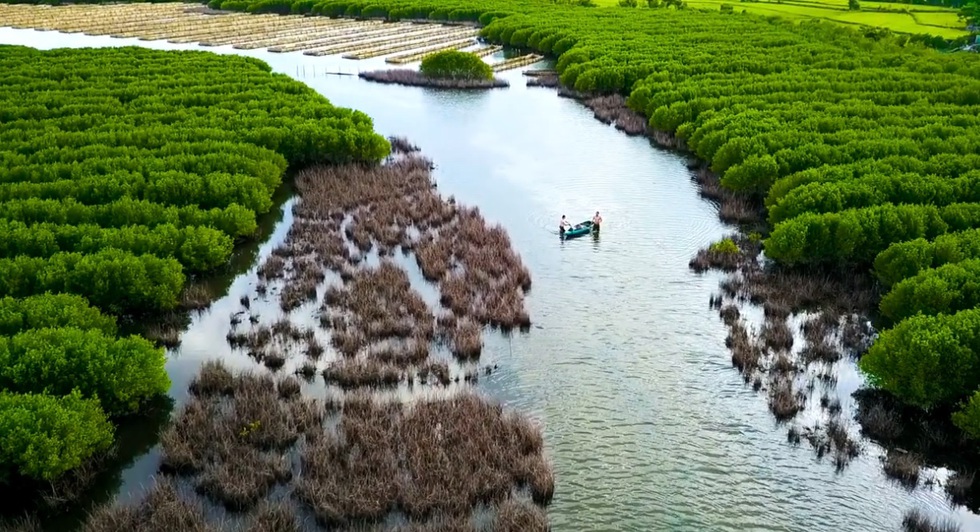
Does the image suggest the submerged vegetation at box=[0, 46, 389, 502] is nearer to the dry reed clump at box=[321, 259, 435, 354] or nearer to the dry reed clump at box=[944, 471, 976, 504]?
the dry reed clump at box=[321, 259, 435, 354]

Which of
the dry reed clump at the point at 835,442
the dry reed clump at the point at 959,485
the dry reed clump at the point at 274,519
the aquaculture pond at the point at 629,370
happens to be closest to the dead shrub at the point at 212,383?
the aquaculture pond at the point at 629,370

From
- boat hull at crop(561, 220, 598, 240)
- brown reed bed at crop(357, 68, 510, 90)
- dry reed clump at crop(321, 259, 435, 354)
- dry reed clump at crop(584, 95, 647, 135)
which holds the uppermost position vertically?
brown reed bed at crop(357, 68, 510, 90)

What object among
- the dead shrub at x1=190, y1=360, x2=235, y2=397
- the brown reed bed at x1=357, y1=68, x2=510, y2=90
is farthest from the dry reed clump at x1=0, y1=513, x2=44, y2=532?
the brown reed bed at x1=357, y1=68, x2=510, y2=90

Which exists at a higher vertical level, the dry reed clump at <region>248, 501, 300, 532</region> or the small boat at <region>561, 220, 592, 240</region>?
the small boat at <region>561, 220, 592, 240</region>

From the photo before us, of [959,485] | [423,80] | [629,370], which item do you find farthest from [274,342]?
[423,80]

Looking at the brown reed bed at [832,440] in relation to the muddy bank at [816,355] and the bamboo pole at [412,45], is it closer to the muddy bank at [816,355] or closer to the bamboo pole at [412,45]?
the muddy bank at [816,355]

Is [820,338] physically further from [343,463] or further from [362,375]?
[343,463]


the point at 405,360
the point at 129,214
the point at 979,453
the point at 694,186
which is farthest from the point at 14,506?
the point at 694,186

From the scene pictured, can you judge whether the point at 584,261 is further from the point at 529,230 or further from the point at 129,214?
the point at 129,214

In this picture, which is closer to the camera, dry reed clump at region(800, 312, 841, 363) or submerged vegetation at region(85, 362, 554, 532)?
submerged vegetation at region(85, 362, 554, 532)
